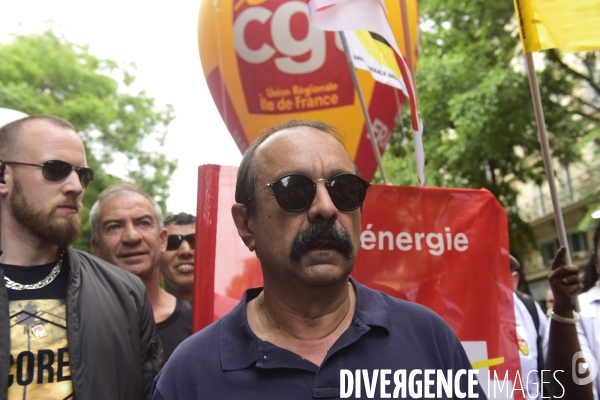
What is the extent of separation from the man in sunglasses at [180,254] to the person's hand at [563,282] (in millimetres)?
2588

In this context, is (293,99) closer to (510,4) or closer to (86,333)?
(86,333)

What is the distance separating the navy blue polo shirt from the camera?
5.91ft

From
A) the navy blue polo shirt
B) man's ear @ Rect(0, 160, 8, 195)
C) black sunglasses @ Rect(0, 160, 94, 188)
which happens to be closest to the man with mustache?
the navy blue polo shirt

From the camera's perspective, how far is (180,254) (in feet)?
15.6

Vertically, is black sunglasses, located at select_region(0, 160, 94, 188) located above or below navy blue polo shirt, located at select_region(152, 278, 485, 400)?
above

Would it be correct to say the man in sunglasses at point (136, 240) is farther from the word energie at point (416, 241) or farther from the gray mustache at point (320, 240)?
the gray mustache at point (320, 240)

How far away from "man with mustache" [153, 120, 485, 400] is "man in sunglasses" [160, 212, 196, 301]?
2.61 meters

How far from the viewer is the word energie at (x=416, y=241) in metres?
2.81

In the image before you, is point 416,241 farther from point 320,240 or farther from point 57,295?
point 57,295

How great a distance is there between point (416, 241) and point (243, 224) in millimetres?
918

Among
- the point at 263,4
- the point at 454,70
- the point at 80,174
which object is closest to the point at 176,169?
the point at 454,70

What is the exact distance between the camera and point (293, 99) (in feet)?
17.2

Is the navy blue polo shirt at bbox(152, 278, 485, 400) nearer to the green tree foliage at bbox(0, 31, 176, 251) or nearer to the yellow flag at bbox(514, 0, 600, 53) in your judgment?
the yellow flag at bbox(514, 0, 600, 53)

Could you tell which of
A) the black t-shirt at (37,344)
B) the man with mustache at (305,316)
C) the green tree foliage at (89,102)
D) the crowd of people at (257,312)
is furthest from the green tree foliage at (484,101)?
the man with mustache at (305,316)
